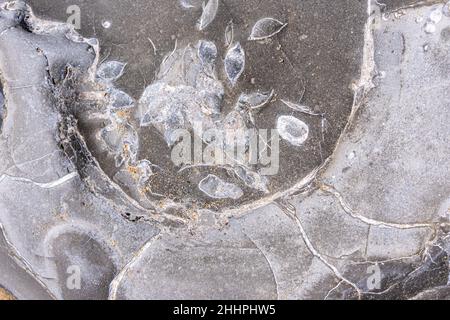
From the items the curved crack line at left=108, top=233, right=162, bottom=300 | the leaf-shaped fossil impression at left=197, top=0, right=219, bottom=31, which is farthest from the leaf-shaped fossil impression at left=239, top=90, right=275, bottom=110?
the curved crack line at left=108, top=233, right=162, bottom=300

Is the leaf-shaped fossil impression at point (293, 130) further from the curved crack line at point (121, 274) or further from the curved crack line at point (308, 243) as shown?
the curved crack line at point (121, 274)

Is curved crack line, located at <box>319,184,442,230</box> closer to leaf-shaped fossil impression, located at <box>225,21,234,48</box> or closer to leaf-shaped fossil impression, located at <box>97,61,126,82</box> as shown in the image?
leaf-shaped fossil impression, located at <box>225,21,234,48</box>

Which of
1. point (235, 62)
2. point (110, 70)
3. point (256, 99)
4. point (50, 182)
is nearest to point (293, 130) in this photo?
point (256, 99)

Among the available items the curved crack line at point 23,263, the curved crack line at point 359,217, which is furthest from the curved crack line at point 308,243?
the curved crack line at point 23,263

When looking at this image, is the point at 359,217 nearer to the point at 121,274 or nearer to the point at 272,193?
the point at 272,193
